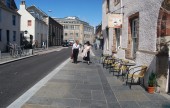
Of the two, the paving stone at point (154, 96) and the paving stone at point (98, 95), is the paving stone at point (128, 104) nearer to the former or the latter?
the paving stone at point (98, 95)

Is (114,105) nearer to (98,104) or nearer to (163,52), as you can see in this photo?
(98,104)

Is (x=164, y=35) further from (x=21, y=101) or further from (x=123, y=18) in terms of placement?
(x=123, y=18)

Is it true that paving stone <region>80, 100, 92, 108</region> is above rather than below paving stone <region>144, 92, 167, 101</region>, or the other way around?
below

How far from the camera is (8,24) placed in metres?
34.6

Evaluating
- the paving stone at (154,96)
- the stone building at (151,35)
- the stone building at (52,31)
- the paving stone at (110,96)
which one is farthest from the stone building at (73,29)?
the paving stone at (154,96)

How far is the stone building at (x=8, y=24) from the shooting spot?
1277 inches

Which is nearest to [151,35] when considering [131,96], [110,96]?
[131,96]

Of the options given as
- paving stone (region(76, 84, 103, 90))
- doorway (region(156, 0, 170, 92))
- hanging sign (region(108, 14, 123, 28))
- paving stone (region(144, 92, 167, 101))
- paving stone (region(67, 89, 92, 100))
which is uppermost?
hanging sign (region(108, 14, 123, 28))

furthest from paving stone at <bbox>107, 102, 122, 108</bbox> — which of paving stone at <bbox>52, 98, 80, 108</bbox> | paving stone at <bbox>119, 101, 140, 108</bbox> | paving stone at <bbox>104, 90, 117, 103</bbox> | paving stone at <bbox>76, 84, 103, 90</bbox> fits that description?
paving stone at <bbox>76, 84, 103, 90</bbox>

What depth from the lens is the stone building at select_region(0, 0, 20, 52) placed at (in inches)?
1277

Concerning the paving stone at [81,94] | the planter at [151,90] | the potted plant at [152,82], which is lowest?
the paving stone at [81,94]

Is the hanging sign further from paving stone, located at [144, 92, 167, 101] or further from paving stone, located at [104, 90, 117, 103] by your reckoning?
paving stone, located at [144, 92, 167, 101]

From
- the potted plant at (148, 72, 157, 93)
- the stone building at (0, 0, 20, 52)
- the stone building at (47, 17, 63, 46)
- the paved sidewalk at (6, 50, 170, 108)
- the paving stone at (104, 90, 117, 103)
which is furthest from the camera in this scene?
the stone building at (47, 17, 63, 46)

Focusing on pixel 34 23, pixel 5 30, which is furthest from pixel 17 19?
pixel 34 23
